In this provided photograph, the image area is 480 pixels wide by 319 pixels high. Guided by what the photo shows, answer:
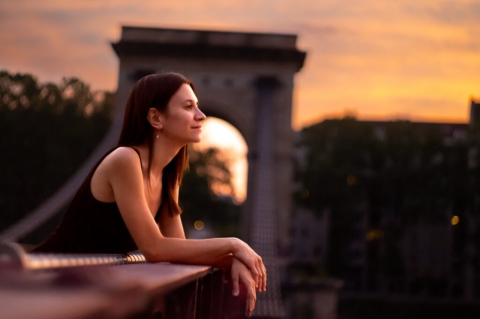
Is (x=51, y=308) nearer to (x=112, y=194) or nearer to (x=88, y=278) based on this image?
(x=88, y=278)

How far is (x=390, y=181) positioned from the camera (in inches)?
1903

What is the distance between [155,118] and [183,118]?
9 centimetres

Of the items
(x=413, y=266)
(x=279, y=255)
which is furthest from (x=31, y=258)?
(x=413, y=266)

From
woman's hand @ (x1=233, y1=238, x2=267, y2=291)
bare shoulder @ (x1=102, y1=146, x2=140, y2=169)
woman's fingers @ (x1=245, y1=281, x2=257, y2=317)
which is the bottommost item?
woman's fingers @ (x1=245, y1=281, x2=257, y2=317)

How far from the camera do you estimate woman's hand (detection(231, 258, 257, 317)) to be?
2545mm

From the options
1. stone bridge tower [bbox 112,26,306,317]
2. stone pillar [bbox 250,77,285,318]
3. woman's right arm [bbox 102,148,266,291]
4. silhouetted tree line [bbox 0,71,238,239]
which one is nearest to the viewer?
woman's right arm [bbox 102,148,266,291]

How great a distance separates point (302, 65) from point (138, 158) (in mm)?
35886

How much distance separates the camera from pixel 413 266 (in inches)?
2478

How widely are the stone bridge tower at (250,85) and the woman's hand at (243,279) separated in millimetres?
34006

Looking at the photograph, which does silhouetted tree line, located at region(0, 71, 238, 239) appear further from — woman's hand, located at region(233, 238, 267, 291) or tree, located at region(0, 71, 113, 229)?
woman's hand, located at region(233, 238, 267, 291)

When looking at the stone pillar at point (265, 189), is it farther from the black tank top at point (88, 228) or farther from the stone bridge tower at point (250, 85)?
the black tank top at point (88, 228)

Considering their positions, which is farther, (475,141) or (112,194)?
(475,141)

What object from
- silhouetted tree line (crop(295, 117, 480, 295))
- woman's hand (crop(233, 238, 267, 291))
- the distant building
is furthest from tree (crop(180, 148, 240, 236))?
A: woman's hand (crop(233, 238, 267, 291))

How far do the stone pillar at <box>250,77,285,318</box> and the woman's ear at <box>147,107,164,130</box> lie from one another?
33.2 meters
